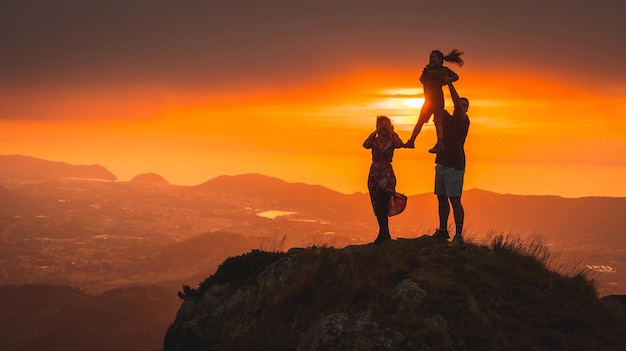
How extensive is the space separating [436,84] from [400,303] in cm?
731

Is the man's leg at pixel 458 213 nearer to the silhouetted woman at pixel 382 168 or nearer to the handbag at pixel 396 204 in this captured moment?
the handbag at pixel 396 204

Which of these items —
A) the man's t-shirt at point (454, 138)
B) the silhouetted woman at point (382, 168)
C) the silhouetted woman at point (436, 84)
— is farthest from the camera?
the silhouetted woman at point (382, 168)

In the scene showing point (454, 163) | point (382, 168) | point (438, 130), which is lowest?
point (382, 168)

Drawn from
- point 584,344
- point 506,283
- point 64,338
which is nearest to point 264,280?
point 506,283

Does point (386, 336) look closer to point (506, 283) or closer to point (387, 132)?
point (506, 283)

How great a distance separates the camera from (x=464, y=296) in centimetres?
1396

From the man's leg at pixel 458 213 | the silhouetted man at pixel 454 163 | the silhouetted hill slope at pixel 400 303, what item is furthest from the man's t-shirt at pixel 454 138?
the silhouetted hill slope at pixel 400 303

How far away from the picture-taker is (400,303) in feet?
45.1

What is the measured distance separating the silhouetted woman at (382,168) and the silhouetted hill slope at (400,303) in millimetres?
1535

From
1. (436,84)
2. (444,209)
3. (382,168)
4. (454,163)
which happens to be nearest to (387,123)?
(382,168)

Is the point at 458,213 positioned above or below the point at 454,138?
below

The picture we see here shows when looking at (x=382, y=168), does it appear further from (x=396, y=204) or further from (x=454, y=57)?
(x=454, y=57)

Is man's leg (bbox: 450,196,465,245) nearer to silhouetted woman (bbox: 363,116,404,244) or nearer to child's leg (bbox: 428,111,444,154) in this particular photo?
child's leg (bbox: 428,111,444,154)

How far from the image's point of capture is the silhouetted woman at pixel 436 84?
56.2 ft
